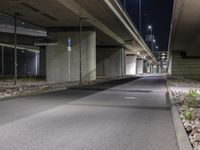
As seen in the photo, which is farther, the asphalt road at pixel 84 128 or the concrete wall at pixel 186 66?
the concrete wall at pixel 186 66

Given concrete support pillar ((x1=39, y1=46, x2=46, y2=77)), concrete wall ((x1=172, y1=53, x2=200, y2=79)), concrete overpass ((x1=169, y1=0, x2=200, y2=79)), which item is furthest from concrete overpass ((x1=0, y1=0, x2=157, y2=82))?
concrete wall ((x1=172, y1=53, x2=200, y2=79))

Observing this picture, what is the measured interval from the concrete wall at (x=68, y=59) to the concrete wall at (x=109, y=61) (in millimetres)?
24709

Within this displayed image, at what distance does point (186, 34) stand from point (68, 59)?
45.7 feet

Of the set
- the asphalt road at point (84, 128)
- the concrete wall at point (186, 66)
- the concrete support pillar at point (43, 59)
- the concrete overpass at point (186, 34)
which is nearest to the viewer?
the asphalt road at point (84, 128)

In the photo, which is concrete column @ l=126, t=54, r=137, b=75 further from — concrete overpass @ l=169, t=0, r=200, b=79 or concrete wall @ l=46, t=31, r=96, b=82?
concrete wall @ l=46, t=31, r=96, b=82

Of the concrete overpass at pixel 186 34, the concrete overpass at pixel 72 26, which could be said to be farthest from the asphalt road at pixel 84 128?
the concrete overpass at pixel 72 26

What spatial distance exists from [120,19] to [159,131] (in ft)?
93.8

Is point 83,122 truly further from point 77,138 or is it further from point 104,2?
point 104,2

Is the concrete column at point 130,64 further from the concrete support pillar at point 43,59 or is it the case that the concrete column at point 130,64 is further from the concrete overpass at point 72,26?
the concrete overpass at point 72,26

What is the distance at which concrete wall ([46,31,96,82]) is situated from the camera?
39500 millimetres

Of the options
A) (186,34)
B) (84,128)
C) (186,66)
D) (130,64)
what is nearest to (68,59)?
(186,34)

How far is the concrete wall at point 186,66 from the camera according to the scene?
64250 millimetres

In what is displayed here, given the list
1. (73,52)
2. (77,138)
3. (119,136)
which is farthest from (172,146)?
(73,52)

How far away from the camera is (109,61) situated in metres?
65.1
